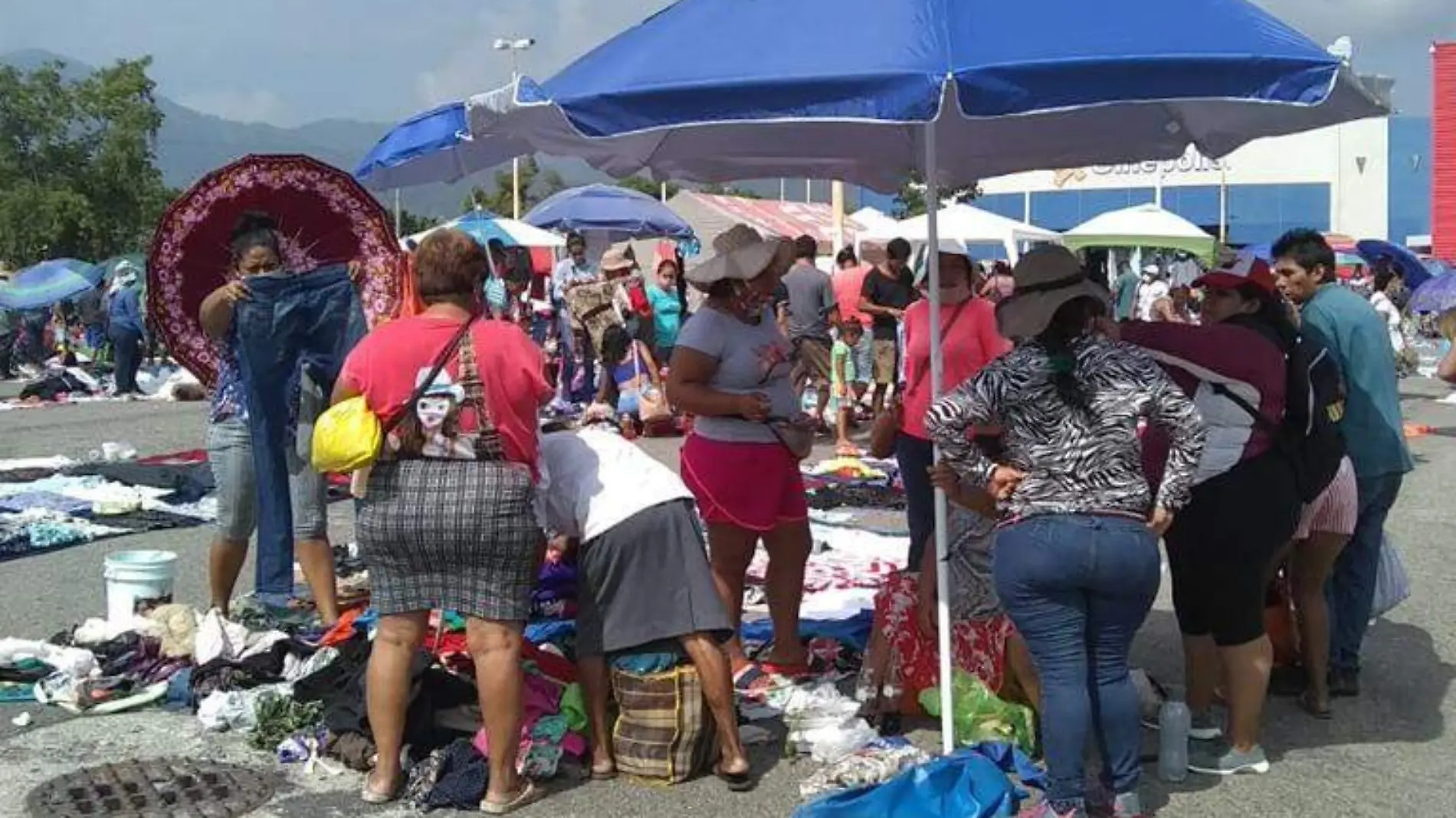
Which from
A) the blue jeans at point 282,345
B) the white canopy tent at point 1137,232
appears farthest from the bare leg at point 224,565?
the white canopy tent at point 1137,232

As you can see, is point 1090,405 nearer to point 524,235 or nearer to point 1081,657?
point 1081,657

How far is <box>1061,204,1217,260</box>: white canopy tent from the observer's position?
77.9ft

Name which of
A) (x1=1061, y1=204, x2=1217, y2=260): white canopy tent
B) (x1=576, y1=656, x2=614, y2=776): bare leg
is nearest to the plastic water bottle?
(x1=576, y1=656, x2=614, y2=776): bare leg

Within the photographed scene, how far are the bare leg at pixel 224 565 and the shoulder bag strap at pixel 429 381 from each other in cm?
233

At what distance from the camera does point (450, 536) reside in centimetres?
433

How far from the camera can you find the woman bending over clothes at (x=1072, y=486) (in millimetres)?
4012

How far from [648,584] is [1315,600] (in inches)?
99.6

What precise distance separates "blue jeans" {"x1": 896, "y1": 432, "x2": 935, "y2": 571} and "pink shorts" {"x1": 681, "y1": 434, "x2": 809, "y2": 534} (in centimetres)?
74

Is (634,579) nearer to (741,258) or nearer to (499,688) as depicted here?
(499,688)

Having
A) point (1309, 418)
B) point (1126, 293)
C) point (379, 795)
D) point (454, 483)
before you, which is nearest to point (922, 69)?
point (454, 483)

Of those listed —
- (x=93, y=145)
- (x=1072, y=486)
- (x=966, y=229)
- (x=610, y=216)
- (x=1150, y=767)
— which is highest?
(x=93, y=145)

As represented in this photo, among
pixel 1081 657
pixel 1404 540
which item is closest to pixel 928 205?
pixel 1081 657

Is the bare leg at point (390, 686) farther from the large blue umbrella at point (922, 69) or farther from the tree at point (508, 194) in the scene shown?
the tree at point (508, 194)

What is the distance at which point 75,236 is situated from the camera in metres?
42.7
